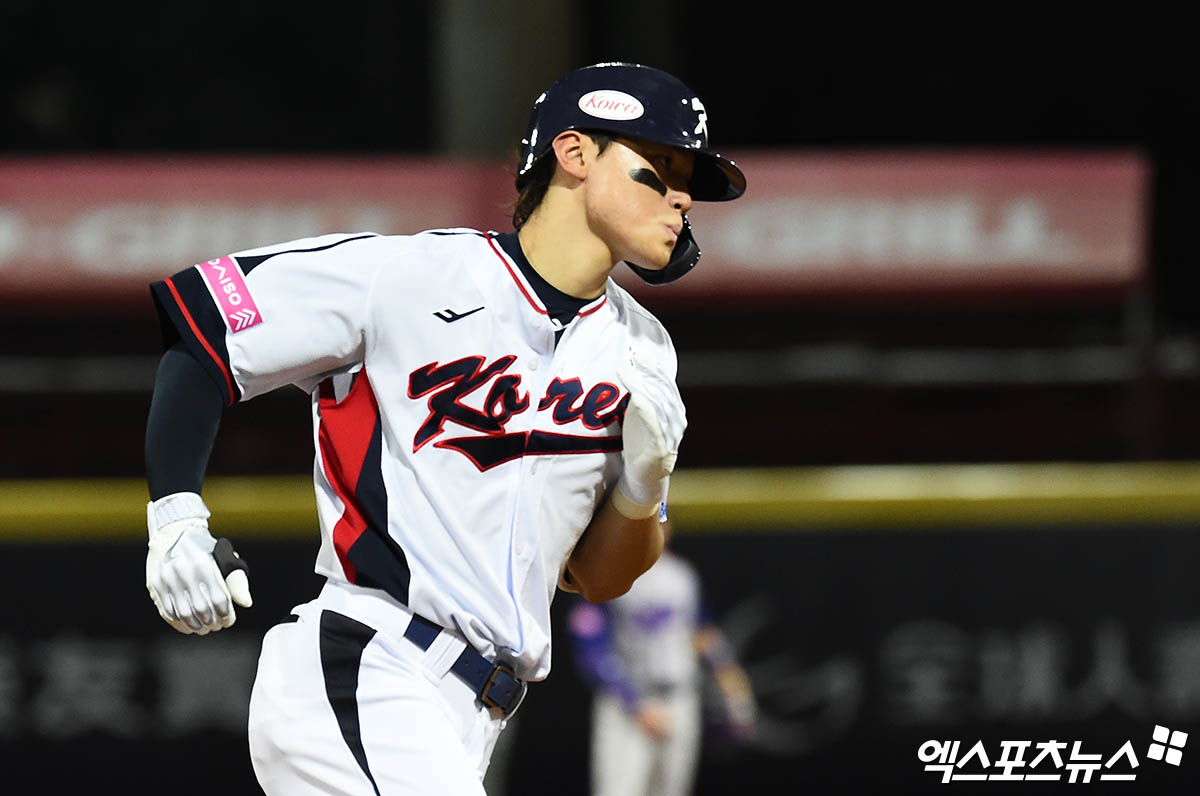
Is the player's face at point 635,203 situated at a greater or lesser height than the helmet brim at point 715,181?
lesser

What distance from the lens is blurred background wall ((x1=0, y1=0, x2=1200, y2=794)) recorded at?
6277 mm

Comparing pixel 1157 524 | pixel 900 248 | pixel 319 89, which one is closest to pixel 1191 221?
pixel 900 248

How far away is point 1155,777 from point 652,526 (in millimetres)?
4708

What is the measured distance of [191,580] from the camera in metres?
1.99

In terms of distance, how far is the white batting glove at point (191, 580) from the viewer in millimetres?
1993

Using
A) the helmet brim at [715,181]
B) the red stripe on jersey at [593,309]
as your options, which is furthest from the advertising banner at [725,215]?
the red stripe on jersey at [593,309]

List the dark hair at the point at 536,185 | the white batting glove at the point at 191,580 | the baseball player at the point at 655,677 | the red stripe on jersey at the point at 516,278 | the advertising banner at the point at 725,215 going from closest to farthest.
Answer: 1. the white batting glove at the point at 191,580
2. the red stripe on jersey at the point at 516,278
3. the dark hair at the point at 536,185
4. the baseball player at the point at 655,677
5. the advertising banner at the point at 725,215

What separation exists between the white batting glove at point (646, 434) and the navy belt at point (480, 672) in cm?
31

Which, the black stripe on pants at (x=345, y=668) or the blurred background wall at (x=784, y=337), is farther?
the blurred background wall at (x=784, y=337)

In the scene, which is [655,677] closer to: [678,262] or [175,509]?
[678,262]

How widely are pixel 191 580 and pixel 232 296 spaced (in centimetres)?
42
